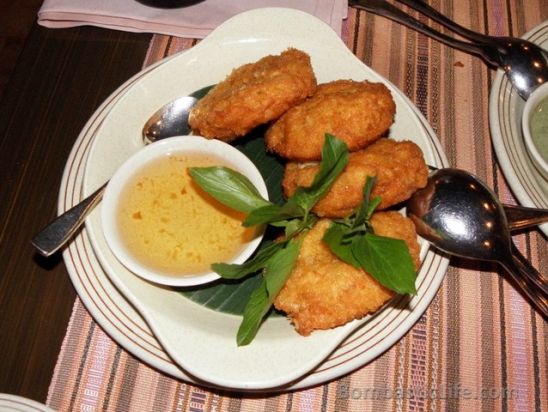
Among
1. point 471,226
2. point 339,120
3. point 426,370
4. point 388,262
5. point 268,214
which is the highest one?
point 339,120

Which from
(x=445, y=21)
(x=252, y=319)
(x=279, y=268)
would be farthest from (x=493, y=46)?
(x=252, y=319)

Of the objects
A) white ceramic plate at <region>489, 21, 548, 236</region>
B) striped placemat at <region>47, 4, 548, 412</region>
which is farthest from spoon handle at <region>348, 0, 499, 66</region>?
striped placemat at <region>47, 4, 548, 412</region>

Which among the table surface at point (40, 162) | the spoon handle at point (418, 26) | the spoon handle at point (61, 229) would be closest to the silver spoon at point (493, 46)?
the spoon handle at point (418, 26)

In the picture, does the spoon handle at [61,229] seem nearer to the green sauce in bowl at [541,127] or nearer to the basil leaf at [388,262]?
the basil leaf at [388,262]

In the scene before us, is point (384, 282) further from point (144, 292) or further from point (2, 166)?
point (2, 166)

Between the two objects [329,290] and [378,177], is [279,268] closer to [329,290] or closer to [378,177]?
[329,290]
